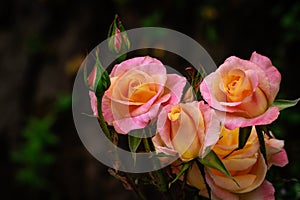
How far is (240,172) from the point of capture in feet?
1.95

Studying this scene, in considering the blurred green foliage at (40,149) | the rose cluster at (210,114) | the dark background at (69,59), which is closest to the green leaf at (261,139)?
the rose cluster at (210,114)

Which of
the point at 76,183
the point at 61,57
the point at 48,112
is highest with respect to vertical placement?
the point at 61,57

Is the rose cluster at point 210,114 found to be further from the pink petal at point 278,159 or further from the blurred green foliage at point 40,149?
the blurred green foliage at point 40,149

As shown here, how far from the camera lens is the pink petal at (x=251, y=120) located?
21.4 inches

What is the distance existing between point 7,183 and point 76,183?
1.33 ft

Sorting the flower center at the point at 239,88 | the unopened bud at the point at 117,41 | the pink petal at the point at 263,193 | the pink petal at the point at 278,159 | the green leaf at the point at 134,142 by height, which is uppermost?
the unopened bud at the point at 117,41

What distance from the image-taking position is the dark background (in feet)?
5.92

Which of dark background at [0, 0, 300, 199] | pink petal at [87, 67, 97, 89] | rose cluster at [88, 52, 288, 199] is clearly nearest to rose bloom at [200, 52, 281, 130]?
rose cluster at [88, 52, 288, 199]

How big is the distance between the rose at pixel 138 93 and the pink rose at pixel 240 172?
0.22 ft

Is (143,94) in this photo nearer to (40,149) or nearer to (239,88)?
(239,88)

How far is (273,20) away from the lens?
182 cm

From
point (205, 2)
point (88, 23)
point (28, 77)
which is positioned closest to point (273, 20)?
point (205, 2)

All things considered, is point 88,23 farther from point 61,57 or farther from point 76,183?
point 76,183

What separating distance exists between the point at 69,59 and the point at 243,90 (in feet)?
5.86
